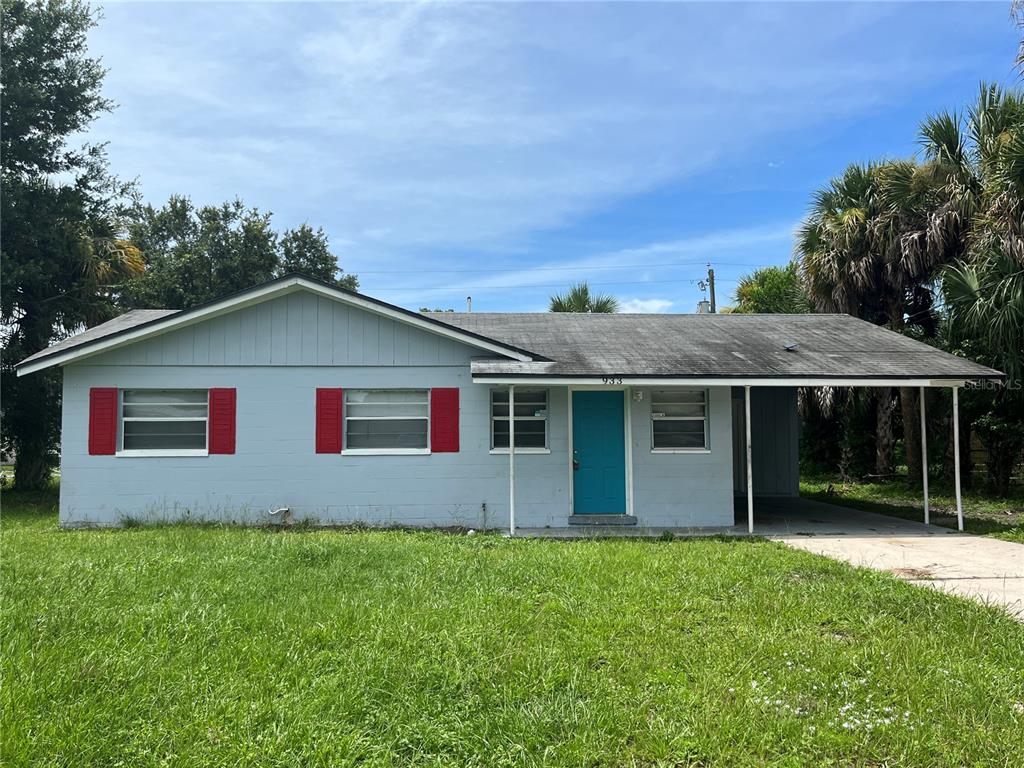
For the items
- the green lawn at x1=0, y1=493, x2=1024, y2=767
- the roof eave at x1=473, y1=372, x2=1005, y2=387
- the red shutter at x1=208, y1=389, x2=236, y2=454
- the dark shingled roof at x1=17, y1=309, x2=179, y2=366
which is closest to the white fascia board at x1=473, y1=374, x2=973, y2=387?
the roof eave at x1=473, y1=372, x2=1005, y2=387

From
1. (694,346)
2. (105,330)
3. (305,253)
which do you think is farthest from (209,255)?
(694,346)

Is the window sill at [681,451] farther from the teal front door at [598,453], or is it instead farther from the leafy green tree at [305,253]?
the leafy green tree at [305,253]

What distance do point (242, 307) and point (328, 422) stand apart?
2.36 metres

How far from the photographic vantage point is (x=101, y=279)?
16812 millimetres

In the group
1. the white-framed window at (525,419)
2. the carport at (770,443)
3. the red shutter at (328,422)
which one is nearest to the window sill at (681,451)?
the white-framed window at (525,419)

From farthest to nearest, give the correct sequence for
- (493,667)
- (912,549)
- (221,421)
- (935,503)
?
1. (935,503)
2. (221,421)
3. (912,549)
4. (493,667)

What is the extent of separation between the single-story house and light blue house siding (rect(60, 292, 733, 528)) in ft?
0.08

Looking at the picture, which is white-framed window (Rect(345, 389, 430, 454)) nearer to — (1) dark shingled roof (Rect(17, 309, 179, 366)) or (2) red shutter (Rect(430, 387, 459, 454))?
(2) red shutter (Rect(430, 387, 459, 454))

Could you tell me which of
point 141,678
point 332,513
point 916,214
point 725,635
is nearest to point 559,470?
point 332,513

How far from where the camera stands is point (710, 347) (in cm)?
1192

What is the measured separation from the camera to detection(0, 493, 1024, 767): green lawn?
141 inches

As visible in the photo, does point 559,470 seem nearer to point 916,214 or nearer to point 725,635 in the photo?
point 725,635

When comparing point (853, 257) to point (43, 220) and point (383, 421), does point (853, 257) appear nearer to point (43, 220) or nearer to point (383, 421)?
point (383, 421)

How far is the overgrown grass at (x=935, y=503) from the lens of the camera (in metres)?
11.0
